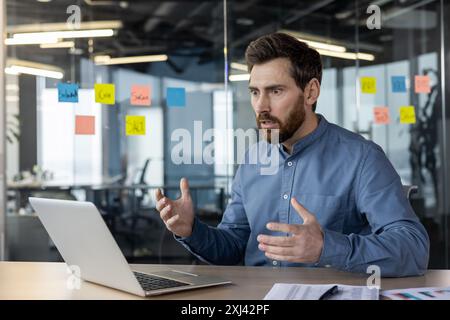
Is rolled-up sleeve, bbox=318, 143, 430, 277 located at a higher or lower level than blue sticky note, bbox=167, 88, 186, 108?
lower

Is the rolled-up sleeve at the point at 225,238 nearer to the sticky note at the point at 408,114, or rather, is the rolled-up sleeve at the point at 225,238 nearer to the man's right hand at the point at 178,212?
the man's right hand at the point at 178,212

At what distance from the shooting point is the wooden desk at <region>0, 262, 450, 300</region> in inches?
50.1

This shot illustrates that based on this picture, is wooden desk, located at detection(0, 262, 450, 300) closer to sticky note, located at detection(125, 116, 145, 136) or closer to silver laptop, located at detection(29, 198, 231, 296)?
silver laptop, located at detection(29, 198, 231, 296)

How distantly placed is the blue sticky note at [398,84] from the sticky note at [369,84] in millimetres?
151

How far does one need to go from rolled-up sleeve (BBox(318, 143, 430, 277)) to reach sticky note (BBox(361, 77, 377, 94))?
313 cm

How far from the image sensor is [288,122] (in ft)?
5.96

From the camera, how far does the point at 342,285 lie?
1.32 meters

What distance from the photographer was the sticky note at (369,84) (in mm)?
4676

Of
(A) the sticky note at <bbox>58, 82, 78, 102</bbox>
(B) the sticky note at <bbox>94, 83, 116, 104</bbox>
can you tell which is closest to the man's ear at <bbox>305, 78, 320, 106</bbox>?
(A) the sticky note at <bbox>58, 82, 78, 102</bbox>

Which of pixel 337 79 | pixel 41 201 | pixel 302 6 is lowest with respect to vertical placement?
pixel 41 201
